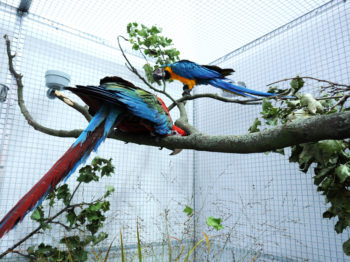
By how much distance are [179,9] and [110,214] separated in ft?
5.13

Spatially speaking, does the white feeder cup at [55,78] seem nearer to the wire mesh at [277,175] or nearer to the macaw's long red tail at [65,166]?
the macaw's long red tail at [65,166]

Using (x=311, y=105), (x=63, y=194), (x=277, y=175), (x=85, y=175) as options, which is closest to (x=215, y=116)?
(x=277, y=175)

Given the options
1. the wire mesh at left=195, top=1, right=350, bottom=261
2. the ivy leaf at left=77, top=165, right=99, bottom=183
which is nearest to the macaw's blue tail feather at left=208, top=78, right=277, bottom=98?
the wire mesh at left=195, top=1, right=350, bottom=261

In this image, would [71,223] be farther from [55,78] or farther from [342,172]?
[342,172]

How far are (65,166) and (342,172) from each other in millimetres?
781

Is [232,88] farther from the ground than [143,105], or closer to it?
farther from the ground

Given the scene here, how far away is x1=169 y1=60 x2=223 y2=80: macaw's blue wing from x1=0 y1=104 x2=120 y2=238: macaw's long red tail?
777mm

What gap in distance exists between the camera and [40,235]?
134 cm

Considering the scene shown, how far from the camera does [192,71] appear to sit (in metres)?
1.31

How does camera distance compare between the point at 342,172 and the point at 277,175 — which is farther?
the point at 277,175

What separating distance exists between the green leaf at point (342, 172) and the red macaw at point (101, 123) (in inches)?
21.6

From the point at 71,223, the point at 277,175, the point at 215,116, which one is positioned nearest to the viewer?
the point at 71,223

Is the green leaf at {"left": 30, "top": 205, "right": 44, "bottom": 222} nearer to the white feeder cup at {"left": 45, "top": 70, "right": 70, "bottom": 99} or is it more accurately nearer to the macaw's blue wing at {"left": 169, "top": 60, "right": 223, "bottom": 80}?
the white feeder cup at {"left": 45, "top": 70, "right": 70, "bottom": 99}

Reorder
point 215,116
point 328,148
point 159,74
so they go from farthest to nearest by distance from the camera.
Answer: point 215,116, point 159,74, point 328,148
